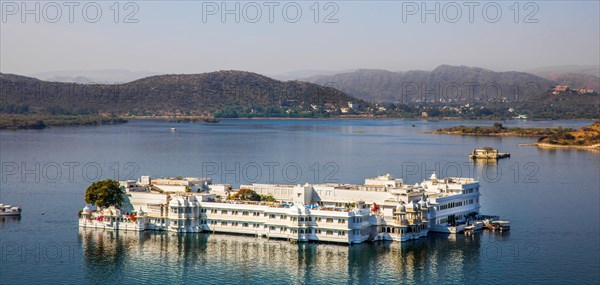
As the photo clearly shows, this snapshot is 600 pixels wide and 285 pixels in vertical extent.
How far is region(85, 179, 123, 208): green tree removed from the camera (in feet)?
102

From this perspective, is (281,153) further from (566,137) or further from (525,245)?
(525,245)

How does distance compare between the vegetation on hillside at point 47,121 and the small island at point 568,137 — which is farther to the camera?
the vegetation on hillside at point 47,121

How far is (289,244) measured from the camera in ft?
93.4

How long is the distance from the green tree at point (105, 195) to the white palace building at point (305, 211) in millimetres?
317

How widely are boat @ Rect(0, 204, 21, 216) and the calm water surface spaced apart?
529 millimetres

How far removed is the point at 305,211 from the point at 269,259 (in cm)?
271

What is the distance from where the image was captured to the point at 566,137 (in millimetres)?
86125

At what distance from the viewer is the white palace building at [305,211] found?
28641mm

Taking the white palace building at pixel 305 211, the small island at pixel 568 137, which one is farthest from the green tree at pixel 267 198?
the small island at pixel 568 137

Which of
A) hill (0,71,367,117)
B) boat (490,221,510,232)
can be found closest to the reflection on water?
boat (490,221,510,232)

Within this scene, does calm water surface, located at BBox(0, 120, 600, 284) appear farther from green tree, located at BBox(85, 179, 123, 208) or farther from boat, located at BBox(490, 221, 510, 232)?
green tree, located at BBox(85, 179, 123, 208)

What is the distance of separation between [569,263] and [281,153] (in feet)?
→ 139

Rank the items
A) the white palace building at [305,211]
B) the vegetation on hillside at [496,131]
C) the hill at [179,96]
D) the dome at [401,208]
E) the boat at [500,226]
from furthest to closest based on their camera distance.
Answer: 1. the hill at [179,96]
2. the vegetation on hillside at [496,131]
3. the boat at [500,226]
4. the dome at [401,208]
5. the white palace building at [305,211]

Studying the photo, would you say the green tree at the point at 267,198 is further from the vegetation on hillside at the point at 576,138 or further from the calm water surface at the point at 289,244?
the vegetation on hillside at the point at 576,138
